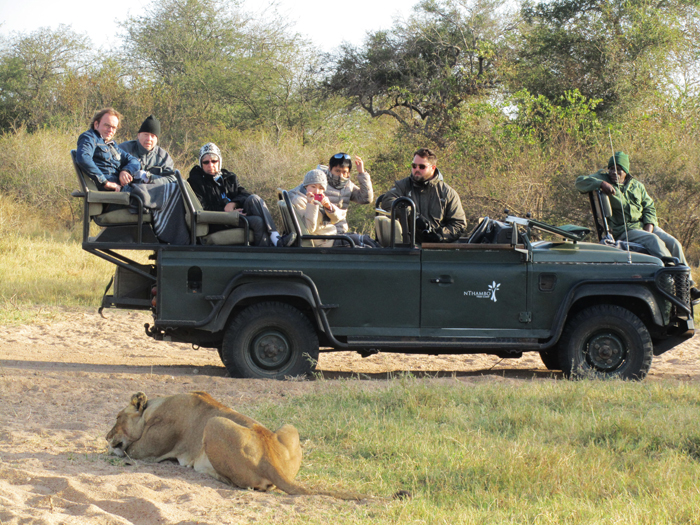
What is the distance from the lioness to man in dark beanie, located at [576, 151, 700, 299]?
15.5ft

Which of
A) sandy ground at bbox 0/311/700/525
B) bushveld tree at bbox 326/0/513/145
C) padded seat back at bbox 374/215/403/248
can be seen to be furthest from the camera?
bushveld tree at bbox 326/0/513/145

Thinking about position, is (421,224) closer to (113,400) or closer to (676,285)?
(676,285)

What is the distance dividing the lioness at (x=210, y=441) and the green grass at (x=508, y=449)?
A: 0.89 ft

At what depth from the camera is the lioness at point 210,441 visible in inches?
151

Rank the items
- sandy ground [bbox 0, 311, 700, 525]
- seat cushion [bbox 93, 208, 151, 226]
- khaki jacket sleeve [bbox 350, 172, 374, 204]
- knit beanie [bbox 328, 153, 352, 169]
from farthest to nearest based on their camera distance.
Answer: khaki jacket sleeve [bbox 350, 172, 374, 204] → knit beanie [bbox 328, 153, 352, 169] → seat cushion [bbox 93, 208, 151, 226] → sandy ground [bbox 0, 311, 700, 525]

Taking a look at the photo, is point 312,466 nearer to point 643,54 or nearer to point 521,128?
point 521,128

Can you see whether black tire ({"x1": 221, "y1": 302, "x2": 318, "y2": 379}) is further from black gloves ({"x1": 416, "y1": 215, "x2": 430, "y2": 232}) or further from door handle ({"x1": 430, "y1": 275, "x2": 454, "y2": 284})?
black gloves ({"x1": 416, "y1": 215, "x2": 430, "y2": 232})

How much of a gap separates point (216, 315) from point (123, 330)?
12.4 feet

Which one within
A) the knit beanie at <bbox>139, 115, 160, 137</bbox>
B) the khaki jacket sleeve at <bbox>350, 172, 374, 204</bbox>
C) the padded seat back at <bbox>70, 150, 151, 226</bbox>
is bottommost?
the padded seat back at <bbox>70, 150, 151, 226</bbox>

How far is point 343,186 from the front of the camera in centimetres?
757

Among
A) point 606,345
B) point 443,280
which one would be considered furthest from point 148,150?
point 606,345

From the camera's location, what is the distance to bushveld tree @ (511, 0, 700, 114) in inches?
746

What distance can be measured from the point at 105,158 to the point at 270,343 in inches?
90.8

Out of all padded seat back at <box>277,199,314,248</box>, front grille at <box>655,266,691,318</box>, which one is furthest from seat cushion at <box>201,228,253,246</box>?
front grille at <box>655,266,691,318</box>
